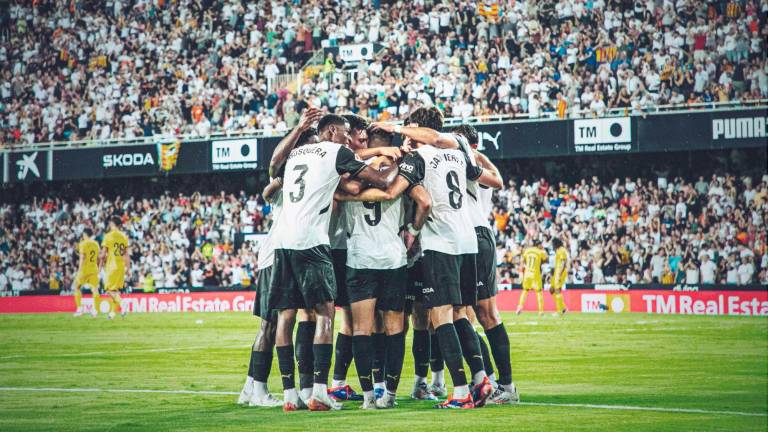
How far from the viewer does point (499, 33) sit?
35250 millimetres

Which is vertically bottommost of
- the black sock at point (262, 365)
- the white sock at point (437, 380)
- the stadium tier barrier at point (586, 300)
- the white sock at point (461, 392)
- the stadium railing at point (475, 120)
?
the stadium tier barrier at point (586, 300)

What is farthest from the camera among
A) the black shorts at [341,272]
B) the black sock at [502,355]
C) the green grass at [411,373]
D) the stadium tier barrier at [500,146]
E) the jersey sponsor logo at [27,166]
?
the jersey sponsor logo at [27,166]

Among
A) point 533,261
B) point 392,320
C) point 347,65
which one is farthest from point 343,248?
point 347,65

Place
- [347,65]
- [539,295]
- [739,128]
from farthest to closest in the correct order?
[347,65]
[739,128]
[539,295]

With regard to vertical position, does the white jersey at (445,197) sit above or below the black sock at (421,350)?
above

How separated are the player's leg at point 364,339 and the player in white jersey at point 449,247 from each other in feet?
1.82

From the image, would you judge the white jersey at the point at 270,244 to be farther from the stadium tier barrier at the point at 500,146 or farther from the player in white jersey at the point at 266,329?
the stadium tier barrier at the point at 500,146

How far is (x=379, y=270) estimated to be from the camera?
985 centimetres

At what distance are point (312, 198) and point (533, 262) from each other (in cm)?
1969

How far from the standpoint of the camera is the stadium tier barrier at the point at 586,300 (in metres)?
27.7

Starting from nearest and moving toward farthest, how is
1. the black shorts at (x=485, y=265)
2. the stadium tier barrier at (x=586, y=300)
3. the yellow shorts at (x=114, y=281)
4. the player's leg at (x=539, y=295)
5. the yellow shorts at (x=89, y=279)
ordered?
the black shorts at (x=485, y=265), the stadium tier barrier at (x=586, y=300), the yellow shorts at (x=114, y=281), the player's leg at (x=539, y=295), the yellow shorts at (x=89, y=279)

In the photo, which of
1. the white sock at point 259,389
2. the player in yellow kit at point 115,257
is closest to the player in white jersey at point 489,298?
the white sock at point 259,389

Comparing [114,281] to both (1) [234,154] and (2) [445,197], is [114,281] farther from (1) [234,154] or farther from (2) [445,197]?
(2) [445,197]

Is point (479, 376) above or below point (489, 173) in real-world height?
below
